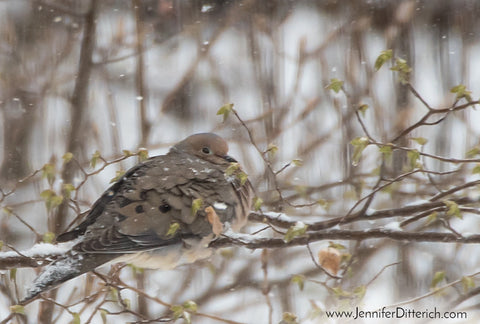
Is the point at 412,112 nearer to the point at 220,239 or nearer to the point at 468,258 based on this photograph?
the point at 468,258

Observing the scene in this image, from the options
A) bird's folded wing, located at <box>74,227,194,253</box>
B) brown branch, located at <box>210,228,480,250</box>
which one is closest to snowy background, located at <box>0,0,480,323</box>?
bird's folded wing, located at <box>74,227,194,253</box>

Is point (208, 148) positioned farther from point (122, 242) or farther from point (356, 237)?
point (356, 237)

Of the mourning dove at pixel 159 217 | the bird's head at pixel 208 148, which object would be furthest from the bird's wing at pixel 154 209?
the bird's head at pixel 208 148

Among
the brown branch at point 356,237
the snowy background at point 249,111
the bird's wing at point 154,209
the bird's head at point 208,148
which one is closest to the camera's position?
the brown branch at point 356,237

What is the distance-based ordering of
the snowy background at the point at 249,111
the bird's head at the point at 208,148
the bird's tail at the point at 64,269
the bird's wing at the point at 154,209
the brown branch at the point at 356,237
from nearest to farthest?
1. the bird's tail at the point at 64,269
2. the brown branch at the point at 356,237
3. the bird's wing at the point at 154,209
4. the bird's head at the point at 208,148
5. the snowy background at the point at 249,111

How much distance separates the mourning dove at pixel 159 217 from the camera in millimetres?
2166

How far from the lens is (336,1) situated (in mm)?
4535

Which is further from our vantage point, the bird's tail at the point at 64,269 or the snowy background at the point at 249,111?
the snowy background at the point at 249,111

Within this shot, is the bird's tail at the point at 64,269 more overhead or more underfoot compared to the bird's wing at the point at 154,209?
more underfoot

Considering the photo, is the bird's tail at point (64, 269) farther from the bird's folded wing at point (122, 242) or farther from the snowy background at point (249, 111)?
the snowy background at point (249, 111)

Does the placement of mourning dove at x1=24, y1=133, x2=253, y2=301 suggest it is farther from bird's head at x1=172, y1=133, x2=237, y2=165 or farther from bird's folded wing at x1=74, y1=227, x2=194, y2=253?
bird's head at x1=172, y1=133, x2=237, y2=165

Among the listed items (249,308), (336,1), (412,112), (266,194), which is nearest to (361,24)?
(336,1)

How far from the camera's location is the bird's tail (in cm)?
196

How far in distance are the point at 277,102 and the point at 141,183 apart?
158cm
